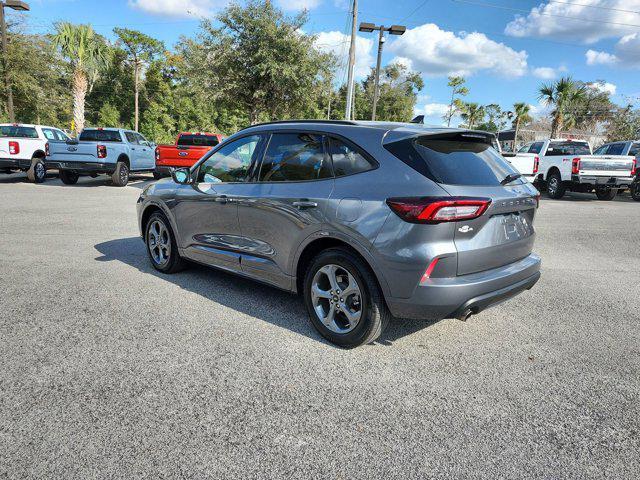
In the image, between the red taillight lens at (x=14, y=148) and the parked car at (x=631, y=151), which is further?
the parked car at (x=631, y=151)

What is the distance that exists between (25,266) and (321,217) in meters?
4.27

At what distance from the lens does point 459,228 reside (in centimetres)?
298

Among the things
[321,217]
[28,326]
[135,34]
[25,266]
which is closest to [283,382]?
[321,217]

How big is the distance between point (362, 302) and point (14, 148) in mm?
15694

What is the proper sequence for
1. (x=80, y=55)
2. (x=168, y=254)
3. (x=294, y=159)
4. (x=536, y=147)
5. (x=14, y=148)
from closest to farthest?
(x=294, y=159), (x=168, y=254), (x=14, y=148), (x=536, y=147), (x=80, y=55)

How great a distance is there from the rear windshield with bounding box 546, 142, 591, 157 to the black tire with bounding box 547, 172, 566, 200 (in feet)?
3.12

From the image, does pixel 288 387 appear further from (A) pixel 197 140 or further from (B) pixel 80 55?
(B) pixel 80 55

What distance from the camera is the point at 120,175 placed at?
1484 cm

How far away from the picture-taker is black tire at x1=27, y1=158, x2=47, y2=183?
590 inches

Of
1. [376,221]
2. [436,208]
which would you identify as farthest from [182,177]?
[436,208]

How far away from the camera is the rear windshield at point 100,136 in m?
15.0

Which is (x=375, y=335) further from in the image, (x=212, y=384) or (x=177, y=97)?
(x=177, y=97)

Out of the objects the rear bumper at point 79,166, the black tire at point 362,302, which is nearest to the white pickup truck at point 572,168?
the black tire at point 362,302

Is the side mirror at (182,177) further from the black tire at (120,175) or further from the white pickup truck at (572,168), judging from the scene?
the black tire at (120,175)
